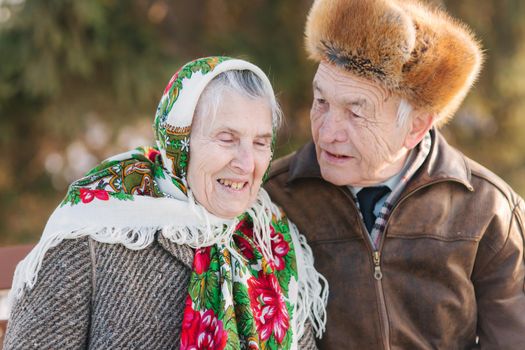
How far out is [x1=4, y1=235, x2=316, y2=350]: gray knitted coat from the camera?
2.21 meters

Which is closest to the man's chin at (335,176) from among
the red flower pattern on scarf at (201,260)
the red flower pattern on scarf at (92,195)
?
the red flower pattern on scarf at (201,260)

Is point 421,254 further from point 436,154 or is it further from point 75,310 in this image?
point 75,310

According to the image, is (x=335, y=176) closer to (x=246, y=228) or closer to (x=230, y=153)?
(x=246, y=228)

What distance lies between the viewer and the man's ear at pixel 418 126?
2.66m

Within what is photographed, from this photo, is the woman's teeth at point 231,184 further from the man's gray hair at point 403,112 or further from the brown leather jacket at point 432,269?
the man's gray hair at point 403,112

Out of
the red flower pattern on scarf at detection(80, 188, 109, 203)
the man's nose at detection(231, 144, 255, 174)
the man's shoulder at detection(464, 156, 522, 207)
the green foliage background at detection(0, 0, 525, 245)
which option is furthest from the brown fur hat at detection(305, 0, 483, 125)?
the green foliage background at detection(0, 0, 525, 245)

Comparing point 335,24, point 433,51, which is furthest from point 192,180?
point 433,51

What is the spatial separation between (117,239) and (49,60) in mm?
2879

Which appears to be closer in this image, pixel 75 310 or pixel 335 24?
pixel 75 310

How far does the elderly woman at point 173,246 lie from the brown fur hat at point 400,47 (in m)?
0.35

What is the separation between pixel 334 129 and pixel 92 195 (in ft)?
3.08

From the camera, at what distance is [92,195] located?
7.76ft

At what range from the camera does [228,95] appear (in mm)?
2340

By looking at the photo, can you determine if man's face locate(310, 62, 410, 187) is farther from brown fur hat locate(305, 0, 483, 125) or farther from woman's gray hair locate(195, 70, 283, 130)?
woman's gray hair locate(195, 70, 283, 130)
